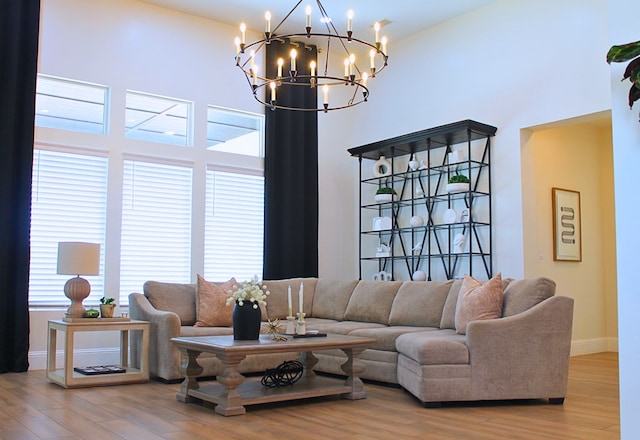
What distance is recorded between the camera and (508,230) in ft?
21.7

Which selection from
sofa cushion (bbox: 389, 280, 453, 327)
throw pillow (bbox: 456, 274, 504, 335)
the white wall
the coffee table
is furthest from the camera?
sofa cushion (bbox: 389, 280, 453, 327)

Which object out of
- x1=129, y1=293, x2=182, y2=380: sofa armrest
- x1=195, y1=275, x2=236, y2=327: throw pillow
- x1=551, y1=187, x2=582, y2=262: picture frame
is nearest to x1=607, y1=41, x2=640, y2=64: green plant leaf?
x1=129, y1=293, x2=182, y2=380: sofa armrest

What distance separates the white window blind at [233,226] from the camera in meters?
7.42

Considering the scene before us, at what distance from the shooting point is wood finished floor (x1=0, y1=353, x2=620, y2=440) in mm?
3637

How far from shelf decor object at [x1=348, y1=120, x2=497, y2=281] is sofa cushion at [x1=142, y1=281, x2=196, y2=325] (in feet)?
8.20

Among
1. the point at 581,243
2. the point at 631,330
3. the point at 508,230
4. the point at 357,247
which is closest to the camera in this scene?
the point at 631,330

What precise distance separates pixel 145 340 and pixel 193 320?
719mm

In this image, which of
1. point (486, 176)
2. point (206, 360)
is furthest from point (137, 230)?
point (486, 176)

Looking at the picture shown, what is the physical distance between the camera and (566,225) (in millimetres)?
7309

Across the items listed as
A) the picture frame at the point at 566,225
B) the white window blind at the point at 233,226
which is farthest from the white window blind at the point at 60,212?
the picture frame at the point at 566,225

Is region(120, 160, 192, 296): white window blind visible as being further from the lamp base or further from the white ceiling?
the white ceiling

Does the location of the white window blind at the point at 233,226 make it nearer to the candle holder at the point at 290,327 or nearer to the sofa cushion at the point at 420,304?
the sofa cushion at the point at 420,304

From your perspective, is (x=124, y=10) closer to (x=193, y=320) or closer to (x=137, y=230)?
(x=137, y=230)

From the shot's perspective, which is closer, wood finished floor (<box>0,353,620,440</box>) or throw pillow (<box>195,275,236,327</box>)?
wood finished floor (<box>0,353,620,440</box>)
